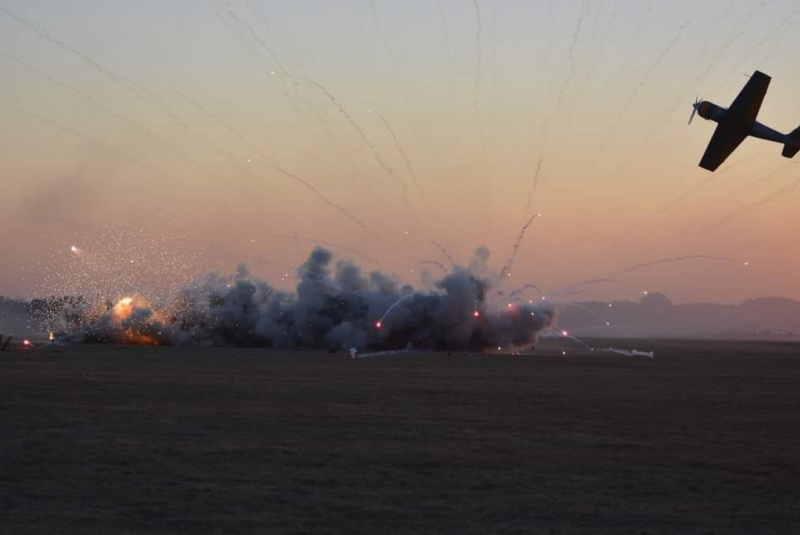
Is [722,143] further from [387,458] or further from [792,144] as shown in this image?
[387,458]

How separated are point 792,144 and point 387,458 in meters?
39.2

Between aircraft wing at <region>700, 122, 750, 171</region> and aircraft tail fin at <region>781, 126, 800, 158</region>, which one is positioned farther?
aircraft tail fin at <region>781, 126, 800, 158</region>

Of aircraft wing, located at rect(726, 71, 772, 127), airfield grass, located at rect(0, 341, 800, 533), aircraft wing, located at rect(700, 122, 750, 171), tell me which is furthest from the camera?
aircraft wing, located at rect(700, 122, 750, 171)

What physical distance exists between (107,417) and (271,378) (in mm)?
24188

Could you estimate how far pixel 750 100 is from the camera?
54.3 metres

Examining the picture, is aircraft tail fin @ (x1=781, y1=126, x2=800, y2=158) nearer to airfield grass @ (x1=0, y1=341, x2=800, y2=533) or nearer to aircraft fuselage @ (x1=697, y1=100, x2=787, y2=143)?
aircraft fuselage @ (x1=697, y1=100, x2=787, y2=143)

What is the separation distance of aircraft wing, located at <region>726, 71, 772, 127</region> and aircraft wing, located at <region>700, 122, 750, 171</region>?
0.64m

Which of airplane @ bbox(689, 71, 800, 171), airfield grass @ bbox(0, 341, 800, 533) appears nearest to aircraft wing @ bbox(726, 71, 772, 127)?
airplane @ bbox(689, 71, 800, 171)

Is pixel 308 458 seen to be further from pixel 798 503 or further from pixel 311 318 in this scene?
pixel 311 318

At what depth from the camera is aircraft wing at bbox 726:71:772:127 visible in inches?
2114

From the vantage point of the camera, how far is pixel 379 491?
2325 centimetres

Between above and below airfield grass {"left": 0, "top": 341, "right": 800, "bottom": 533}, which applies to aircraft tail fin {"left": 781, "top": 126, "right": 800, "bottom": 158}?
above

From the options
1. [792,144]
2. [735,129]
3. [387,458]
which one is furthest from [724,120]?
[387,458]

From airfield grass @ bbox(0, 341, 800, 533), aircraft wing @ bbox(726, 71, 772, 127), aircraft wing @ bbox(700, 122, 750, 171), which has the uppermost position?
aircraft wing @ bbox(726, 71, 772, 127)
